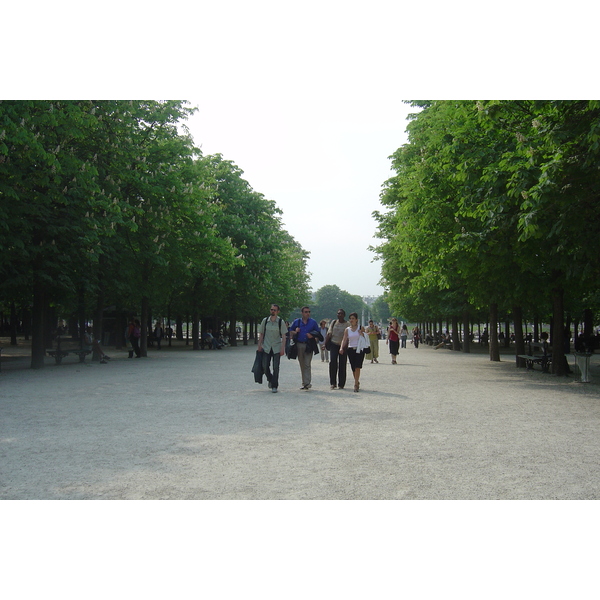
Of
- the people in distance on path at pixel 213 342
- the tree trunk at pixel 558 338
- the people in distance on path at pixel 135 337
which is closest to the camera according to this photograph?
the tree trunk at pixel 558 338

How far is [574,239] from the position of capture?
1593cm

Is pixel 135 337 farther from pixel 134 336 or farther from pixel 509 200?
pixel 509 200

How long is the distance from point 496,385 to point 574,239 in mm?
4905

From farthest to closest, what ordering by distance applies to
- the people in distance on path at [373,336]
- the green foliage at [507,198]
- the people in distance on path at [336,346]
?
the people in distance on path at [373,336] → the people in distance on path at [336,346] → the green foliage at [507,198]

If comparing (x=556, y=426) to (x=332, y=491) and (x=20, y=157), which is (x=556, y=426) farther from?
(x=20, y=157)

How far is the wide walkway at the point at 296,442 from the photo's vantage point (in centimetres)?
681

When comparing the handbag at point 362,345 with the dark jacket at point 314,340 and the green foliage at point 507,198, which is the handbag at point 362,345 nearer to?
the dark jacket at point 314,340

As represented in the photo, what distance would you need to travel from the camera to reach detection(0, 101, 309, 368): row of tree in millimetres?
18531

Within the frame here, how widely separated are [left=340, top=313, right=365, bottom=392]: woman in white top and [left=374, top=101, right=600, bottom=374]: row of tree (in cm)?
383

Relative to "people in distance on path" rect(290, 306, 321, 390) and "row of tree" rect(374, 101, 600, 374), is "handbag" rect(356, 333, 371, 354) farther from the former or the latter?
"row of tree" rect(374, 101, 600, 374)

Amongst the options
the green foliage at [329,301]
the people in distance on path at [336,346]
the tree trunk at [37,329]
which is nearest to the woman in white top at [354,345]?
the people in distance on path at [336,346]

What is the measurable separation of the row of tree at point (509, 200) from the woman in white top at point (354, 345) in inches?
151

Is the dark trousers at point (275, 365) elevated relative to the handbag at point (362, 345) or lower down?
lower down

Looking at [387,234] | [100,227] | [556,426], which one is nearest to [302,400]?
[556,426]
